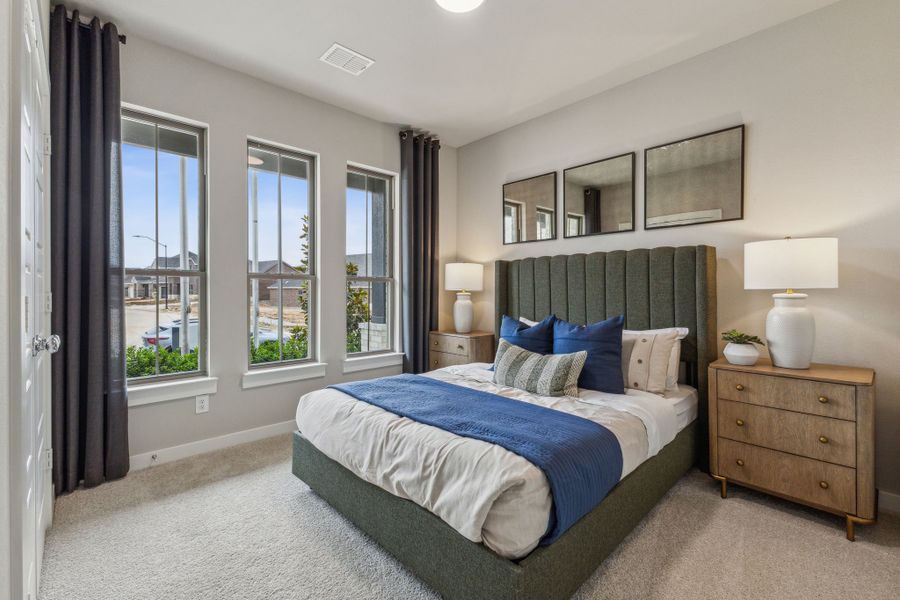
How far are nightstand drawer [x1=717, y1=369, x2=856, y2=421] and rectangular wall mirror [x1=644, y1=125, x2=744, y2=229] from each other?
1.14 metres

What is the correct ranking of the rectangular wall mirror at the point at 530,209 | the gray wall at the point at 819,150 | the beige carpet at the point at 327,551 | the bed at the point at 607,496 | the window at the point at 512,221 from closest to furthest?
1. the bed at the point at 607,496
2. the beige carpet at the point at 327,551
3. the gray wall at the point at 819,150
4. the rectangular wall mirror at the point at 530,209
5. the window at the point at 512,221

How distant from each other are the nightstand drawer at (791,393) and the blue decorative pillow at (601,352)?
581mm

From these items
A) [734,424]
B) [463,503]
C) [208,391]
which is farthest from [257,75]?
[734,424]

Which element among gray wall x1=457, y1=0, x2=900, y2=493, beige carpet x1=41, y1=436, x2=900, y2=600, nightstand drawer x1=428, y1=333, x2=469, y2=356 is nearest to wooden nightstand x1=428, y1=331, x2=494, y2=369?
nightstand drawer x1=428, y1=333, x2=469, y2=356

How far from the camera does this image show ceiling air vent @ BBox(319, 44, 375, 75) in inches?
111

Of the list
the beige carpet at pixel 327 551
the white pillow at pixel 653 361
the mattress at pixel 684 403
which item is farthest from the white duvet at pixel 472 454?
the beige carpet at pixel 327 551

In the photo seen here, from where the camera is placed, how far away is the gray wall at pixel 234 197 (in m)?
2.80

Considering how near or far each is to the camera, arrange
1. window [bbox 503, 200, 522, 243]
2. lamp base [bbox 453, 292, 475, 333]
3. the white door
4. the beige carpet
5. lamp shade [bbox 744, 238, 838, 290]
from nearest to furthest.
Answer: the white door
the beige carpet
lamp shade [bbox 744, 238, 838, 290]
window [bbox 503, 200, 522, 243]
lamp base [bbox 453, 292, 475, 333]

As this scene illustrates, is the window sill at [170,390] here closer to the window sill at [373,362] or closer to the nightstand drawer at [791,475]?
the window sill at [373,362]

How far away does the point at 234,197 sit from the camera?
10.3ft

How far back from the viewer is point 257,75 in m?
3.19

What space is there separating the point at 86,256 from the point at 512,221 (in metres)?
3.34

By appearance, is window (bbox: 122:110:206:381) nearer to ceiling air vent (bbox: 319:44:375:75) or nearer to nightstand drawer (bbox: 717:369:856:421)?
ceiling air vent (bbox: 319:44:375:75)

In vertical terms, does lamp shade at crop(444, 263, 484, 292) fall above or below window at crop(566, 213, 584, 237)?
below
